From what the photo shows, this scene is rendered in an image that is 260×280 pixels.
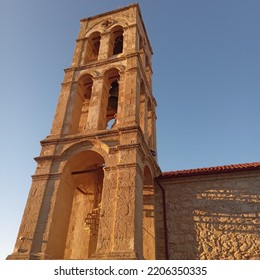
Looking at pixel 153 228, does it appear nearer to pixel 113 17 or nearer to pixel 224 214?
pixel 224 214

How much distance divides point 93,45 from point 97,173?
25.3 ft

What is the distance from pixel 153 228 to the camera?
Answer: 901 cm

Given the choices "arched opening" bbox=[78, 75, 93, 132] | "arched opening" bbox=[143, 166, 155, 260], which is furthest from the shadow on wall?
"arched opening" bbox=[78, 75, 93, 132]

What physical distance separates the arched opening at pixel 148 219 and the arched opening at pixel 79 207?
70.3 inches

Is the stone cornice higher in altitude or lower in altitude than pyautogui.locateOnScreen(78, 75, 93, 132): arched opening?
lower

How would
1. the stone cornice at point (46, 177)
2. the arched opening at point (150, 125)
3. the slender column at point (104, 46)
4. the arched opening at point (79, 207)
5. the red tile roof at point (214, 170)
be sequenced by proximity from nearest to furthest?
1. the arched opening at point (79, 207)
2. the stone cornice at point (46, 177)
3. the red tile roof at point (214, 170)
4. the arched opening at point (150, 125)
5. the slender column at point (104, 46)

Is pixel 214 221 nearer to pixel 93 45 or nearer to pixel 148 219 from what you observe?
pixel 148 219

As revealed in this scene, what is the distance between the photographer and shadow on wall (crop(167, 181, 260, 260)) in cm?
805

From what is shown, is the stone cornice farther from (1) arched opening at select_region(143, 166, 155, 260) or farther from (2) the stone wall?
(2) the stone wall

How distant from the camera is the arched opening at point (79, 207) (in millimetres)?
8328

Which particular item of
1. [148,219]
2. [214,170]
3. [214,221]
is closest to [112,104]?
[214,170]

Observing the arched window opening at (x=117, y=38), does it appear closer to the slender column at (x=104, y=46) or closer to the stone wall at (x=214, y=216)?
the slender column at (x=104, y=46)

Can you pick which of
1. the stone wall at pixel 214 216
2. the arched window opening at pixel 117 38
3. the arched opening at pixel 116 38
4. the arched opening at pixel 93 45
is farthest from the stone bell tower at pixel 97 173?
the stone wall at pixel 214 216

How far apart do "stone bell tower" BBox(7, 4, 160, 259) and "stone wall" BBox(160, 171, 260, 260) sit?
0.83 metres
